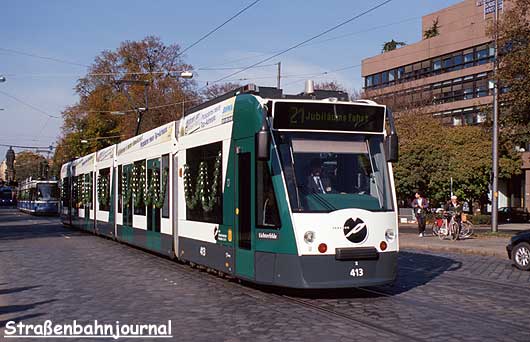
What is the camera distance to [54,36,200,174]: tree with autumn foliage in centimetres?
5459

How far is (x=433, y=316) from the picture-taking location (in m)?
9.41

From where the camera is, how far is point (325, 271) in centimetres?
1021

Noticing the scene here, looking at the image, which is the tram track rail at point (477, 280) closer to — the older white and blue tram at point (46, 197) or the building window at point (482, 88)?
the building window at point (482, 88)

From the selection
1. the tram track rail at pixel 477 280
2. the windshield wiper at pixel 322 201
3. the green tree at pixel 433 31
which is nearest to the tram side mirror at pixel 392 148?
the windshield wiper at pixel 322 201

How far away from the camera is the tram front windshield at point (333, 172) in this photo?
410 inches

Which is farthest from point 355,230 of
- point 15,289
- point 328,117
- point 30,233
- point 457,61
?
point 457,61

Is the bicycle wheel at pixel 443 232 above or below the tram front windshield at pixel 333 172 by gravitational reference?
below

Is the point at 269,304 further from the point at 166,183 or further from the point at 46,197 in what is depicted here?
the point at 46,197

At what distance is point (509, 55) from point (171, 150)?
1549 centimetres

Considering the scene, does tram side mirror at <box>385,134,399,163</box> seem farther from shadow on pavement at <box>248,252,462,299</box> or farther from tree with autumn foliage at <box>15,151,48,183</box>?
tree with autumn foliage at <box>15,151,48,183</box>

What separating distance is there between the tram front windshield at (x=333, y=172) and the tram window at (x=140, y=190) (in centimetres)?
865

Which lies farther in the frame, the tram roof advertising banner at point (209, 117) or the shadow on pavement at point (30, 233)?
the shadow on pavement at point (30, 233)

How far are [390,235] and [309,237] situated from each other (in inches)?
56.4

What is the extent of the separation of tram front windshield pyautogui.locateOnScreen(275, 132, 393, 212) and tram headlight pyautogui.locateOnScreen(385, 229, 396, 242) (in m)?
0.34
